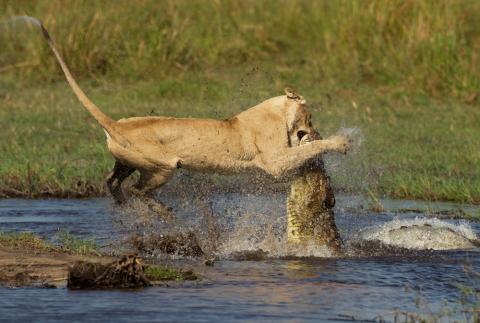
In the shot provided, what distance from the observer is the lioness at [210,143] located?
23.2 ft

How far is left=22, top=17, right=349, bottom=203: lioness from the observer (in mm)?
7078

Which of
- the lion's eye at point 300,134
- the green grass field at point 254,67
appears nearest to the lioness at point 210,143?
the lion's eye at point 300,134

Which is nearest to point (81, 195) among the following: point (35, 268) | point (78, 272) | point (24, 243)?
point (24, 243)

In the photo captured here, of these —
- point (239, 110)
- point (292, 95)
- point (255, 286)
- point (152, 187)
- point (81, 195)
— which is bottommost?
point (255, 286)

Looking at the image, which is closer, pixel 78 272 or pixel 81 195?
pixel 78 272

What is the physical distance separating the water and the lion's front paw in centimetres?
68

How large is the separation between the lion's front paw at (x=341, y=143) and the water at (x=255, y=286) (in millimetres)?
679

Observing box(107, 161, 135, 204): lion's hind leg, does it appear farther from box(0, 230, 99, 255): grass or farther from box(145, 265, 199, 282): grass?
box(145, 265, 199, 282): grass

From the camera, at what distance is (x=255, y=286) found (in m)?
6.35

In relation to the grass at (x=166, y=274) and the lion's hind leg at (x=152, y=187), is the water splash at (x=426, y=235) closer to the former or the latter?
the lion's hind leg at (x=152, y=187)

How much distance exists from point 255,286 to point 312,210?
4.14ft

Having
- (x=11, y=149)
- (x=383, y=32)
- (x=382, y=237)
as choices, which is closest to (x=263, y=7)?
(x=383, y=32)

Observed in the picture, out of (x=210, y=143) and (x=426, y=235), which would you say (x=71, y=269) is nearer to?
(x=210, y=143)

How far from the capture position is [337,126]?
11883 mm
